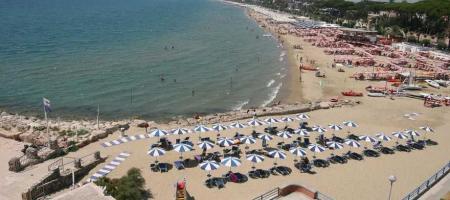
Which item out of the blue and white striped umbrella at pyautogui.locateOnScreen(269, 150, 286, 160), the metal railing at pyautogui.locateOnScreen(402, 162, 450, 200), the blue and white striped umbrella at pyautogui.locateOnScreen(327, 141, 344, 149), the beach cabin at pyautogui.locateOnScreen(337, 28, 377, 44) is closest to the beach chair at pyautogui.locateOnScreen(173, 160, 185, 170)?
the blue and white striped umbrella at pyautogui.locateOnScreen(269, 150, 286, 160)

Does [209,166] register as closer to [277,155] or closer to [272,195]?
[277,155]

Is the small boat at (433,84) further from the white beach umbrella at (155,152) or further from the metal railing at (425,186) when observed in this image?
the white beach umbrella at (155,152)

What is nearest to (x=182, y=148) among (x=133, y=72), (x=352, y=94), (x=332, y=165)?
(x=332, y=165)

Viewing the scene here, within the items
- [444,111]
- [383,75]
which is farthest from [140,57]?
[444,111]

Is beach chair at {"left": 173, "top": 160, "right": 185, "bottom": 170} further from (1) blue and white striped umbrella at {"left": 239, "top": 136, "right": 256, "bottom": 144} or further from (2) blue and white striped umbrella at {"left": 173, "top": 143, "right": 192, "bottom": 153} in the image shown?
(1) blue and white striped umbrella at {"left": 239, "top": 136, "right": 256, "bottom": 144}

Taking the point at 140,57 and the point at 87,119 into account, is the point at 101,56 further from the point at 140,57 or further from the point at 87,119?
the point at 87,119
